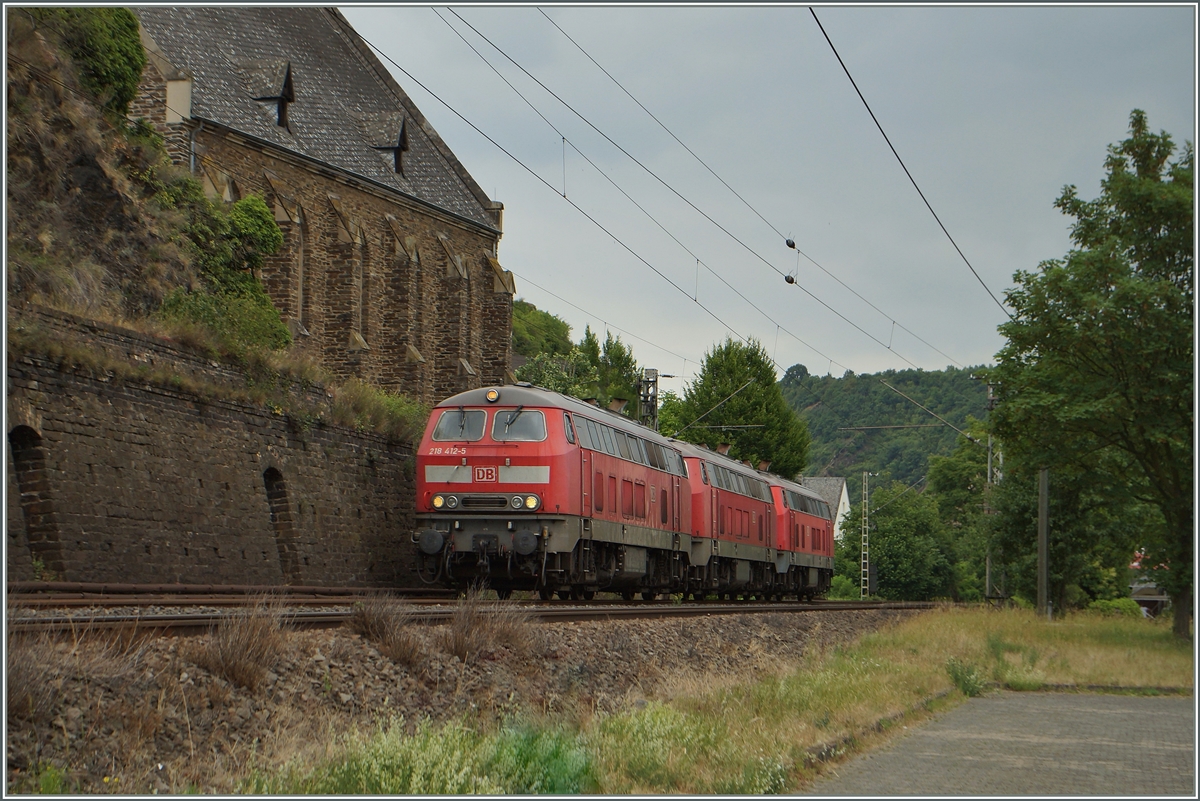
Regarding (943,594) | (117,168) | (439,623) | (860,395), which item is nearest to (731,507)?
(117,168)

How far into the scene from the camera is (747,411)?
67.7 metres

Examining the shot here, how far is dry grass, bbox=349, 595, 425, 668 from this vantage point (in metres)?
11.4

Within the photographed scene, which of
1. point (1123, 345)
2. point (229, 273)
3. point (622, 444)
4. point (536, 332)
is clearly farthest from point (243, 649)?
point (536, 332)

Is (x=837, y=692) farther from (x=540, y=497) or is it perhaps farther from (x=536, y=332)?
(x=536, y=332)

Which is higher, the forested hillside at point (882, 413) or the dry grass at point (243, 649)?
the forested hillside at point (882, 413)

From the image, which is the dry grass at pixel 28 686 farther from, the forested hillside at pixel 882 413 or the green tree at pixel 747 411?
the forested hillside at pixel 882 413

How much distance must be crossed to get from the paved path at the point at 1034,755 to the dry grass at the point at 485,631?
372 cm

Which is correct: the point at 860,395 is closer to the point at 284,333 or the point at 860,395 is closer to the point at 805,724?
the point at 284,333

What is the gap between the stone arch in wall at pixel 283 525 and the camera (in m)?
23.3

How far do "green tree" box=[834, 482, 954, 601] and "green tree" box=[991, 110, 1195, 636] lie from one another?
56.7m

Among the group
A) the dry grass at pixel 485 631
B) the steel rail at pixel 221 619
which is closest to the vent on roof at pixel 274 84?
the steel rail at pixel 221 619

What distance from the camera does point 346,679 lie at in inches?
409

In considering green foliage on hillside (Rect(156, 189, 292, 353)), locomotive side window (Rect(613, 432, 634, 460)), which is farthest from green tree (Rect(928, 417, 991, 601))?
locomotive side window (Rect(613, 432, 634, 460))

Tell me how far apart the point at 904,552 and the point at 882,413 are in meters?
26.9
